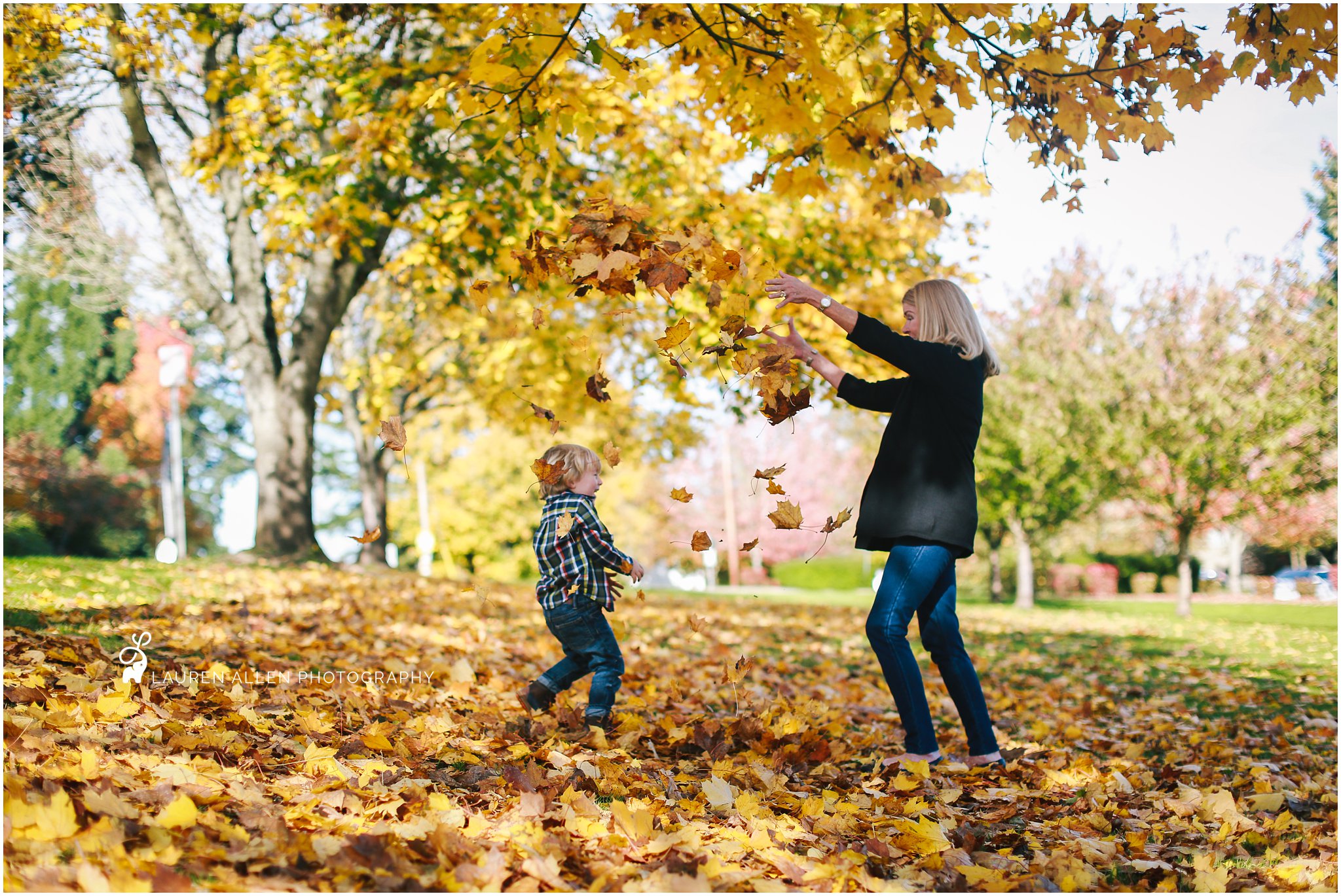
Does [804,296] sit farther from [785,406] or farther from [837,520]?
[837,520]

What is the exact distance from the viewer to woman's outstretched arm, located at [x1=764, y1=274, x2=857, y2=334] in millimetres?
3340

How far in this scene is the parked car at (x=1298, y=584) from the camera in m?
27.0

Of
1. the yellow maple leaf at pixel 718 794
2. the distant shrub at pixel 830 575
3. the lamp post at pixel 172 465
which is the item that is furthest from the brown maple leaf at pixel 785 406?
the distant shrub at pixel 830 575

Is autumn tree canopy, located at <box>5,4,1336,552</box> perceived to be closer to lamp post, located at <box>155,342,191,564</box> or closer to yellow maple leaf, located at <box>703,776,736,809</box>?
yellow maple leaf, located at <box>703,776,736,809</box>

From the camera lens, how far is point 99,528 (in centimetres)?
2747

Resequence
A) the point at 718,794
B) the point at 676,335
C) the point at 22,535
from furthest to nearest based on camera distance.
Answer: the point at 22,535 → the point at 676,335 → the point at 718,794

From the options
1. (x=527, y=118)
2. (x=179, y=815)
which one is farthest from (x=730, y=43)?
(x=179, y=815)

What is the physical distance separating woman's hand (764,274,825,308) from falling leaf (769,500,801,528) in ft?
2.39

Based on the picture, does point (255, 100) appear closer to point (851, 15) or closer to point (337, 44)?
point (337, 44)

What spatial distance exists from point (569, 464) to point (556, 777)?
4.56 ft

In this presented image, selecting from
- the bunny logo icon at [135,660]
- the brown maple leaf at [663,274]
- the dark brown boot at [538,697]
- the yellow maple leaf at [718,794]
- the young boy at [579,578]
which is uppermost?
the brown maple leaf at [663,274]

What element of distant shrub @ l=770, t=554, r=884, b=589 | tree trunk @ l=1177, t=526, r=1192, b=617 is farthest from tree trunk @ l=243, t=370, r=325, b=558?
distant shrub @ l=770, t=554, r=884, b=589

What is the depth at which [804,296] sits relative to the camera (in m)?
3.40

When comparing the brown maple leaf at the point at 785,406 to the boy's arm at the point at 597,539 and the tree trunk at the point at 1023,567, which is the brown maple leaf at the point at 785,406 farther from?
the tree trunk at the point at 1023,567
